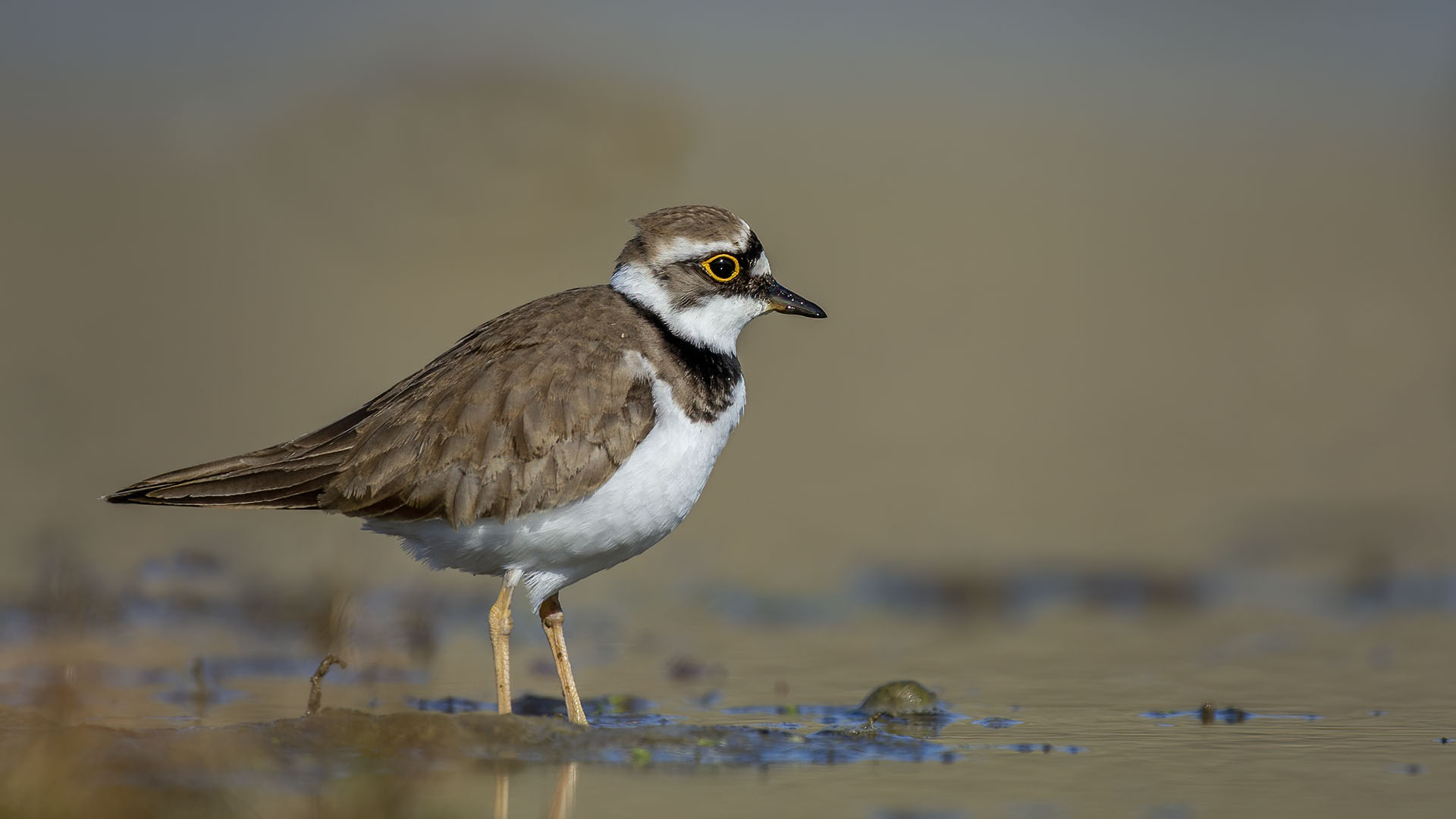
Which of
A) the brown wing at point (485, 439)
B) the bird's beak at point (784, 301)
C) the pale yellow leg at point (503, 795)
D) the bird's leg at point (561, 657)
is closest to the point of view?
the pale yellow leg at point (503, 795)

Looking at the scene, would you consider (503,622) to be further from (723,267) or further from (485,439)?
(723,267)

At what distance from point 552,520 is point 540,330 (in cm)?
86

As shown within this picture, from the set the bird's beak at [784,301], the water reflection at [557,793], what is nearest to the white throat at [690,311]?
the bird's beak at [784,301]

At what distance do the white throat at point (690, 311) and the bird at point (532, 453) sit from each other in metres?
0.01

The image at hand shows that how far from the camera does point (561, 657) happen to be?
25.3ft

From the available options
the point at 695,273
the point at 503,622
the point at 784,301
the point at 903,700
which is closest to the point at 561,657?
the point at 503,622

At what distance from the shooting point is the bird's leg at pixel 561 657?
292 inches

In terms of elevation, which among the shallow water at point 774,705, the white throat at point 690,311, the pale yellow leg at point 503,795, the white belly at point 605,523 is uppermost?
the white throat at point 690,311

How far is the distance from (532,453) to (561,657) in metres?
1.01

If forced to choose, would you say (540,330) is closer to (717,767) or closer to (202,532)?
(717,767)

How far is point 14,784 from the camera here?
516cm

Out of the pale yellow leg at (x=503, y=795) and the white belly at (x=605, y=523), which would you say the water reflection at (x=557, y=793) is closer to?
the pale yellow leg at (x=503, y=795)

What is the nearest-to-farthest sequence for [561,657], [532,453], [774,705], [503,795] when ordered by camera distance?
[503,795], [532,453], [561,657], [774,705]

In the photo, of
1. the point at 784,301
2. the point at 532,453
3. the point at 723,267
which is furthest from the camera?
the point at 784,301
